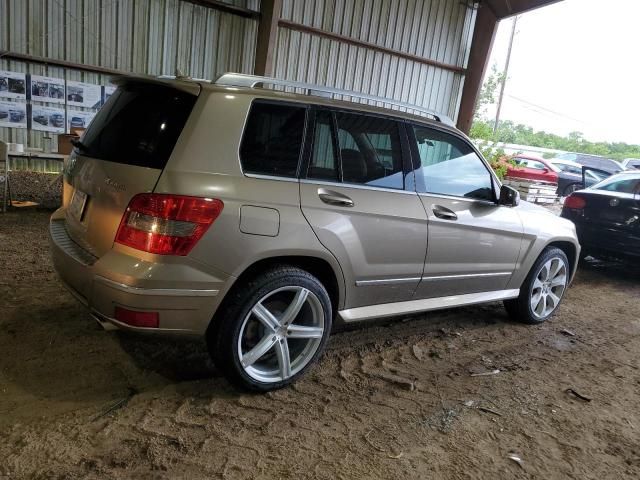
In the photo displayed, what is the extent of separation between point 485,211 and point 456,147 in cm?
54

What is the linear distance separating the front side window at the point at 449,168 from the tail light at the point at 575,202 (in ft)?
12.8

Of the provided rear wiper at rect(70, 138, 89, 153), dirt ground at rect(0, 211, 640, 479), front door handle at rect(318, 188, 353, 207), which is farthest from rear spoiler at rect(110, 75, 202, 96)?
dirt ground at rect(0, 211, 640, 479)

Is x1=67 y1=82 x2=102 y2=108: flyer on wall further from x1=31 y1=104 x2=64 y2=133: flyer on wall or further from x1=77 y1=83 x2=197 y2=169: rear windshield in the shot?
x1=77 y1=83 x2=197 y2=169: rear windshield

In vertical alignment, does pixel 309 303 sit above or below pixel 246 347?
above

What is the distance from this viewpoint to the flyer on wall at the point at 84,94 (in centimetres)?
923

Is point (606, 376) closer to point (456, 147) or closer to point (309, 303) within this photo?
point (456, 147)

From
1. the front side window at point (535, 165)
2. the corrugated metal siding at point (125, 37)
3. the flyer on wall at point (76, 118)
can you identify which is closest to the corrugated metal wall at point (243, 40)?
the corrugated metal siding at point (125, 37)

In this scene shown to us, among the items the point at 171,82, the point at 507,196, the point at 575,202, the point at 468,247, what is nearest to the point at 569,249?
the point at 507,196

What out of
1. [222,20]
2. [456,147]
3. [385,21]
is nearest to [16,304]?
[456,147]

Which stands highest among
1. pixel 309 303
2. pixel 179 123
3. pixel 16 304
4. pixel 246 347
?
pixel 179 123

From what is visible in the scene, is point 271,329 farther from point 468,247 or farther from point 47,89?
point 47,89

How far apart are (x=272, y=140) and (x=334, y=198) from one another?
1.61 feet

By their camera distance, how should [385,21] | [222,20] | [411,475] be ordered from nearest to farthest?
[411,475] < [222,20] < [385,21]

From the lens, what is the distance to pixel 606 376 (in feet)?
12.0
